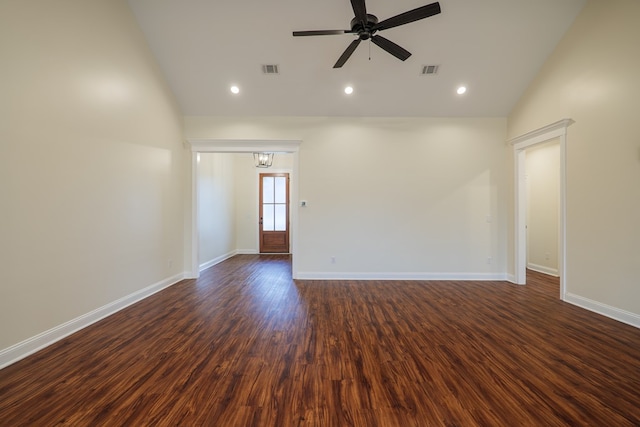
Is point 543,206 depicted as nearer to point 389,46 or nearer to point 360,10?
point 389,46

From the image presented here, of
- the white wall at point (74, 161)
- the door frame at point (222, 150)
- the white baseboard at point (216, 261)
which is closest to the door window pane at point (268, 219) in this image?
the white baseboard at point (216, 261)

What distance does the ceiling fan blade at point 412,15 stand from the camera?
7.49 ft

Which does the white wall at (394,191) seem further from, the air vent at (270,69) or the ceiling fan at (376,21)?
the ceiling fan at (376,21)

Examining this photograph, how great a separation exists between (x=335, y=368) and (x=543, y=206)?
5.99 meters

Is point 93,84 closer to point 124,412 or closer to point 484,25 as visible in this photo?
point 124,412

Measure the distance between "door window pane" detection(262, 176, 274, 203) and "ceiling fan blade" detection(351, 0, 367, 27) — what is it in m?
5.94

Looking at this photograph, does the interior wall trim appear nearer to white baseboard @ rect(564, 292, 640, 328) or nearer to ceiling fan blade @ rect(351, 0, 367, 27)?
white baseboard @ rect(564, 292, 640, 328)

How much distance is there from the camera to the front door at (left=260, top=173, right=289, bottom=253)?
8.14 meters

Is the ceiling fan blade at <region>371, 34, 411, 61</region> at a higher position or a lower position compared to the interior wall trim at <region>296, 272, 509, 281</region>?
higher

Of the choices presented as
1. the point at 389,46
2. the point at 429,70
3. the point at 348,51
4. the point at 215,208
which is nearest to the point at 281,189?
the point at 215,208

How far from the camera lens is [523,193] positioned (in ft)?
15.3

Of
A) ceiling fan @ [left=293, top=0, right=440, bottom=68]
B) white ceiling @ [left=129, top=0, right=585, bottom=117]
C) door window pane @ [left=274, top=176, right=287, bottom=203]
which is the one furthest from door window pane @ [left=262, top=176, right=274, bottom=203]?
ceiling fan @ [left=293, top=0, right=440, bottom=68]

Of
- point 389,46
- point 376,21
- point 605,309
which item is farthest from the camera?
point 605,309

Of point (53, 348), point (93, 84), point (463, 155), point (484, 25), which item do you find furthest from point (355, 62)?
point (53, 348)
